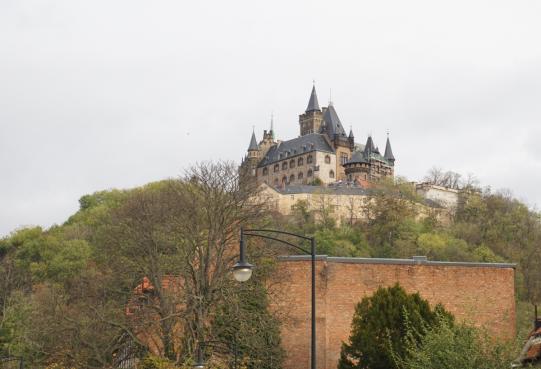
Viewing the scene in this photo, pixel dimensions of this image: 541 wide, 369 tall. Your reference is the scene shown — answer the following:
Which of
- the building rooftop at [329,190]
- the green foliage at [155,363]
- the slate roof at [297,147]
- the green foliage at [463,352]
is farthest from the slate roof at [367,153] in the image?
the green foliage at [463,352]

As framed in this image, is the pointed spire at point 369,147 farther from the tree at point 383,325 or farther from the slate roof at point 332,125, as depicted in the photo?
the tree at point 383,325

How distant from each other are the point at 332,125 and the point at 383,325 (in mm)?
Result: 143853

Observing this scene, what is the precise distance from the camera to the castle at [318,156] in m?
163

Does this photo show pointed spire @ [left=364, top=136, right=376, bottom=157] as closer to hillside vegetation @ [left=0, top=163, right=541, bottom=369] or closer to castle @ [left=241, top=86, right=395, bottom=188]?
castle @ [left=241, top=86, right=395, bottom=188]

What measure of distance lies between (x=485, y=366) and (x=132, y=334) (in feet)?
52.9

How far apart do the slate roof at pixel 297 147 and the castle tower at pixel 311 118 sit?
20.1 feet

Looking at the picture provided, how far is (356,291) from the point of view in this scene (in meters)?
38.4

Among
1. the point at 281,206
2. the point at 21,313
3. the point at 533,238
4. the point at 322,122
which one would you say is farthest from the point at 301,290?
the point at 322,122

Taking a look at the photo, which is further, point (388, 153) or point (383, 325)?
point (388, 153)

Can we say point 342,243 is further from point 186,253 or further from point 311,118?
point 311,118

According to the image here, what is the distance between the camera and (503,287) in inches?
1570

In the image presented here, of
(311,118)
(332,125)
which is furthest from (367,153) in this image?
(311,118)

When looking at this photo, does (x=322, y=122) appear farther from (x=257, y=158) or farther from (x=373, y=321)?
(x=373, y=321)

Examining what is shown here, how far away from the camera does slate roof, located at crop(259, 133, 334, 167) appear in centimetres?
16688
